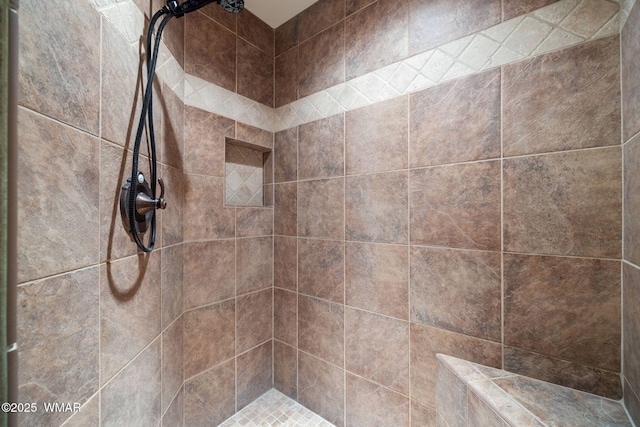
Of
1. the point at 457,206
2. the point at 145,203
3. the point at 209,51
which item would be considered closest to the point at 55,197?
the point at 145,203

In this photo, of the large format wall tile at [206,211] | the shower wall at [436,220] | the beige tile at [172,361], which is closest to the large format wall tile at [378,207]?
the shower wall at [436,220]

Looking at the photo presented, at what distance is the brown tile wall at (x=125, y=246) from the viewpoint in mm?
535

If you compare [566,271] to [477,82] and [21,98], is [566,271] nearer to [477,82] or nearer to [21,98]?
[477,82]

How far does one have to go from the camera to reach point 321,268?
1.47 m

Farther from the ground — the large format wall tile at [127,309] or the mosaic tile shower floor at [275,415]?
the large format wall tile at [127,309]

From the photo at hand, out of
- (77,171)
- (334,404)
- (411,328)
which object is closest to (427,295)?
(411,328)

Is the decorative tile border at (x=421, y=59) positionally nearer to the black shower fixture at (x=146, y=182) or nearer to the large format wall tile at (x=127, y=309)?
the black shower fixture at (x=146, y=182)

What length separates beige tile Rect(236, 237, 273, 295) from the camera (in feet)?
4.98

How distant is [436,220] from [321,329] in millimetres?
916

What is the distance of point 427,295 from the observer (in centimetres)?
111

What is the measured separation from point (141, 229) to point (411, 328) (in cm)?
121

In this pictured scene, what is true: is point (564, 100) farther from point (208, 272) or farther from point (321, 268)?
point (208, 272)

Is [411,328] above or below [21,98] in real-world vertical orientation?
below

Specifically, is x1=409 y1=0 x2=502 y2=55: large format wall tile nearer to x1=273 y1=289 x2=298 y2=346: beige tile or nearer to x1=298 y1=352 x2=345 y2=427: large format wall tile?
x1=273 y1=289 x2=298 y2=346: beige tile
